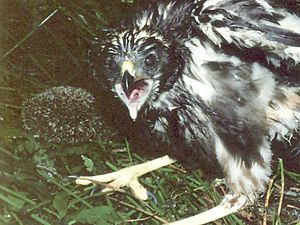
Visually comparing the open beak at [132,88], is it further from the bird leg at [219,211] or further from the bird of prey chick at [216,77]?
the bird leg at [219,211]

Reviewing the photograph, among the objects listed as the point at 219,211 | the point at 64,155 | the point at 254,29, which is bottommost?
the point at 219,211

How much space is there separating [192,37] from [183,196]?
0.74ft

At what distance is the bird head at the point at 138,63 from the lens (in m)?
1.20

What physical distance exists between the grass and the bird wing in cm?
13

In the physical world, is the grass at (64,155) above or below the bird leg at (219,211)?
above

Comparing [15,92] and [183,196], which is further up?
[15,92]

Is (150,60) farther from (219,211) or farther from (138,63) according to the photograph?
(219,211)

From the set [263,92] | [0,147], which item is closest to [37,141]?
[0,147]

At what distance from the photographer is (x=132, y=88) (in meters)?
1.19

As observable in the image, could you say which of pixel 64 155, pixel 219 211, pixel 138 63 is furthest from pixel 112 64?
pixel 219 211

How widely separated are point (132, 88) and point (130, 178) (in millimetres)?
143

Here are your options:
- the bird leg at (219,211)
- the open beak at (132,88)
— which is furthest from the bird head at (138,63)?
the bird leg at (219,211)

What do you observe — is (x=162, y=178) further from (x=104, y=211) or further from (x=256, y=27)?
(x=256, y=27)

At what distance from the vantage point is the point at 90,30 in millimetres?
1242
